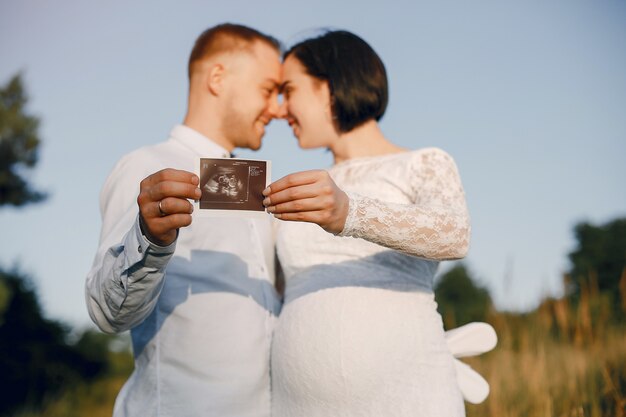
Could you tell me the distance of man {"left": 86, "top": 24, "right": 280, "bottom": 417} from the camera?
2.47 meters

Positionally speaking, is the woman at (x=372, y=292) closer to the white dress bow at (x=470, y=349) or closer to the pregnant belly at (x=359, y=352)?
the pregnant belly at (x=359, y=352)

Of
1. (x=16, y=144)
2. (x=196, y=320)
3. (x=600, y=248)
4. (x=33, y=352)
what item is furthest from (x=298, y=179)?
(x=600, y=248)

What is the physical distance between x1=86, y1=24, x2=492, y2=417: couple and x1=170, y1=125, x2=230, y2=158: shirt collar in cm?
9

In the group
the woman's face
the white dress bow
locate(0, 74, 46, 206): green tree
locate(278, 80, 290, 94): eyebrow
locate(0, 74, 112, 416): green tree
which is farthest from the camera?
locate(0, 74, 46, 206): green tree

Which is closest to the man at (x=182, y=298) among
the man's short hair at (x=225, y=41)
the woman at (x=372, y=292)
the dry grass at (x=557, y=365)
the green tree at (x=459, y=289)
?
the woman at (x=372, y=292)

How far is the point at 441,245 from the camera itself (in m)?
2.55

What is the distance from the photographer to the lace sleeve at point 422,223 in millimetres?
2379

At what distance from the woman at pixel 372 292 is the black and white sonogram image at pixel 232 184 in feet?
0.34

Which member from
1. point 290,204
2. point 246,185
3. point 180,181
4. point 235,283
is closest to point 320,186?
point 290,204

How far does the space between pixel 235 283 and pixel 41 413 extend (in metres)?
9.42

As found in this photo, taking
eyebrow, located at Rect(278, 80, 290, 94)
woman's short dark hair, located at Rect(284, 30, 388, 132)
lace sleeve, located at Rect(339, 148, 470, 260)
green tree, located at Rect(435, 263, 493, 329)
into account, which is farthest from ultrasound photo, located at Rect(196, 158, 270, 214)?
green tree, located at Rect(435, 263, 493, 329)

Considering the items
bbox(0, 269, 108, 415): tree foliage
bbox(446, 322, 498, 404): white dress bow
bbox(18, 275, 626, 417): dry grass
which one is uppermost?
bbox(446, 322, 498, 404): white dress bow

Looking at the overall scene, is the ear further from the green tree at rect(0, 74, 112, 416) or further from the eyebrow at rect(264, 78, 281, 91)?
the green tree at rect(0, 74, 112, 416)

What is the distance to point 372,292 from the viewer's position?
300 centimetres
